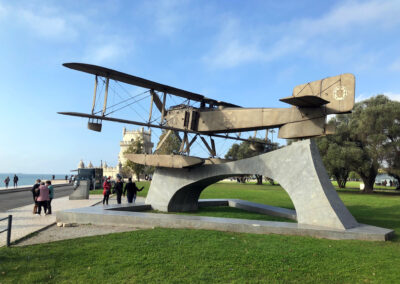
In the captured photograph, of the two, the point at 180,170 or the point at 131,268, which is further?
the point at 180,170

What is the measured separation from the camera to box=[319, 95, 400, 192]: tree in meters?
31.4

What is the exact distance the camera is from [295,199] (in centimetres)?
1093

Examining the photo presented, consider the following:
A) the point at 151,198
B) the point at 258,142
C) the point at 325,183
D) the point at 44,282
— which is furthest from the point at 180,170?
the point at 44,282

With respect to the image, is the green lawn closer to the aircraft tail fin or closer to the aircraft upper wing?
the aircraft tail fin

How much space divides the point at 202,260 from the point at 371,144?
32435 millimetres

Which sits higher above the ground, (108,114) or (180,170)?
(108,114)

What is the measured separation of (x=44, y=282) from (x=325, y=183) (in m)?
9.30

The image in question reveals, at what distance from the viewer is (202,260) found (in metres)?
6.94

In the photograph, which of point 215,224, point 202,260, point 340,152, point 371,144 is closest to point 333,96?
point 215,224

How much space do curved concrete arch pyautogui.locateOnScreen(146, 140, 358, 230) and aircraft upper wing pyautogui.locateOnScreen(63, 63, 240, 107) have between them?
11.9ft

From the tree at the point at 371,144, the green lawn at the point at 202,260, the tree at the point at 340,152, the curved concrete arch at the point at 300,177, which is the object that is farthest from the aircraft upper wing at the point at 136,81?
the tree at the point at 371,144

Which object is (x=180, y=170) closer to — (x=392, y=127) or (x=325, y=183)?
(x=325, y=183)

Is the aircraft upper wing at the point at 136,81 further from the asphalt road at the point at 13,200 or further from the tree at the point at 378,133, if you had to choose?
the tree at the point at 378,133

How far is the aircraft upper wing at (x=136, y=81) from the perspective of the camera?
1204cm
